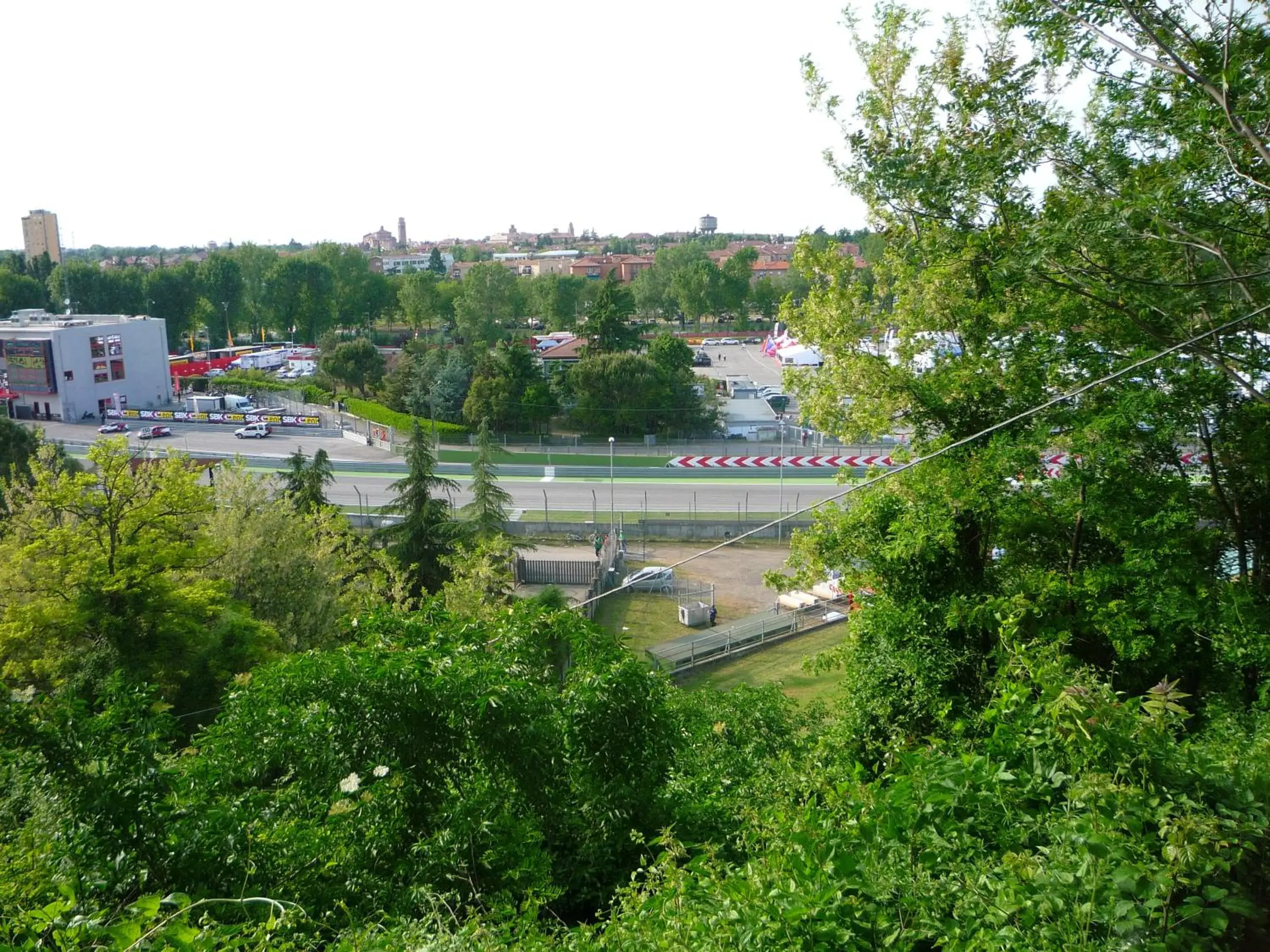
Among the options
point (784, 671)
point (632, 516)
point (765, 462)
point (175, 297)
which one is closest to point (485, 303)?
point (175, 297)

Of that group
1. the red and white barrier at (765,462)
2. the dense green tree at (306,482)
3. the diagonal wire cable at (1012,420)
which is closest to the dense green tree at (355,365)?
the red and white barrier at (765,462)

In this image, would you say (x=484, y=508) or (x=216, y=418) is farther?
(x=216, y=418)

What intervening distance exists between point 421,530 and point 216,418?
26113 mm

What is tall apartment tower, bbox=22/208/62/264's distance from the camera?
109875mm

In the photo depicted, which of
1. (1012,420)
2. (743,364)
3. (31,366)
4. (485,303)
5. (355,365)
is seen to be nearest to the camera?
(1012,420)

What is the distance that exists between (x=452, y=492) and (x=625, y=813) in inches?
957

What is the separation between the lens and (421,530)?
60.2ft

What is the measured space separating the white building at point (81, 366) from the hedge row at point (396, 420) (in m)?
11.1

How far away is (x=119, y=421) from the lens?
132ft

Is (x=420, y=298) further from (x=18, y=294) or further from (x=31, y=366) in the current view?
(x=18, y=294)

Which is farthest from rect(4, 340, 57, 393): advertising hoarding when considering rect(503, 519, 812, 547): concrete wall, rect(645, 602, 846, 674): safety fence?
rect(645, 602, 846, 674): safety fence

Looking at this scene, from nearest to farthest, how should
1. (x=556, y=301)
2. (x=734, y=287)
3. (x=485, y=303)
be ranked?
(x=485, y=303) < (x=556, y=301) < (x=734, y=287)

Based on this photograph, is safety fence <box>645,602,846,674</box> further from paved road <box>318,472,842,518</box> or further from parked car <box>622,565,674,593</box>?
paved road <box>318,472,842,518</box>

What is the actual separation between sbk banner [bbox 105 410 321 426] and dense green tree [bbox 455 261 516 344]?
1595 cm
